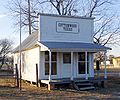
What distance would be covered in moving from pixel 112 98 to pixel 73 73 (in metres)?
7.24

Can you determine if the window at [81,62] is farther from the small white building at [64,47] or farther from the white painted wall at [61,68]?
the white painted wall at [61,68]

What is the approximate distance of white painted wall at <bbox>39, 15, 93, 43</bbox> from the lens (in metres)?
23.4

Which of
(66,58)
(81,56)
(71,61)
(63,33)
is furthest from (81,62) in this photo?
(63,33)

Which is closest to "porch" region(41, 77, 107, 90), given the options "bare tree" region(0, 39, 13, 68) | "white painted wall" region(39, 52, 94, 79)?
"white painted wall" region(39, 52, 94, 79)

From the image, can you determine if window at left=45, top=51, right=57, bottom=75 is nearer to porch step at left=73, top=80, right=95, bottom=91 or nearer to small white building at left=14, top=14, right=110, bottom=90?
small white building at left=14, top=14, right=110, bottom=90

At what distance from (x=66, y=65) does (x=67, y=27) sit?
306 centimetres

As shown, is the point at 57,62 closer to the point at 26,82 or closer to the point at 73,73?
the point at 73,73

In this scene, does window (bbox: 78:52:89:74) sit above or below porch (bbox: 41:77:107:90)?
above

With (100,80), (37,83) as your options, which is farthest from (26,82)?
(100,80)

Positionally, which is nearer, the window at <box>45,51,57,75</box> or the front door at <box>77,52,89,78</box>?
the window at <box>45,51,57,75</box>

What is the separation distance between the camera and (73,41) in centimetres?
2444

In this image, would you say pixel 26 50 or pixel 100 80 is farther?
pixel 26 50

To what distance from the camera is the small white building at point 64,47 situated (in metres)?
23.1

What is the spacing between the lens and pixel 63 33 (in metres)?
24.1
